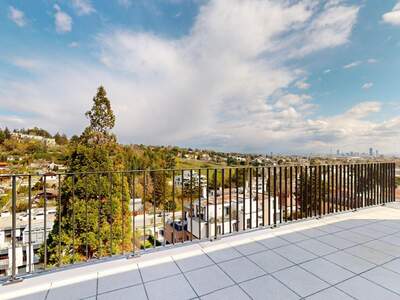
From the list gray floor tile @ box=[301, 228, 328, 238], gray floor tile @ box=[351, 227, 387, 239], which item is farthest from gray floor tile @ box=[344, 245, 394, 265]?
gray floor tile @ box=[351, 227, 387, 239]

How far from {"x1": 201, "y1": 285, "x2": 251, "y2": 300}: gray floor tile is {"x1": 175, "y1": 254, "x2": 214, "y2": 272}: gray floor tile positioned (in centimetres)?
42

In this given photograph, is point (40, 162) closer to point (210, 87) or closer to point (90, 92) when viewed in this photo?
point (90, 92)

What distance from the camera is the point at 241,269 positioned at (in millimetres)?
1972

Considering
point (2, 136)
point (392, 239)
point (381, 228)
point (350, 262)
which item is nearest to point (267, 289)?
point (350, 262)

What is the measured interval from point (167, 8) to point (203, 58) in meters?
1.89

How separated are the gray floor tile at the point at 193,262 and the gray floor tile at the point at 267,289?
47cm

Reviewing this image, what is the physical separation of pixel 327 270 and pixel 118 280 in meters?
1.96

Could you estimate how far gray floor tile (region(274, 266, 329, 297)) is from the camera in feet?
5.42

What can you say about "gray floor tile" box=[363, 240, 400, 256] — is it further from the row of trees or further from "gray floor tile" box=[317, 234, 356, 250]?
the row of trees

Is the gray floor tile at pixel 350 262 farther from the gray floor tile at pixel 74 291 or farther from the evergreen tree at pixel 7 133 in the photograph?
the evergreen tree at pixel 7 133

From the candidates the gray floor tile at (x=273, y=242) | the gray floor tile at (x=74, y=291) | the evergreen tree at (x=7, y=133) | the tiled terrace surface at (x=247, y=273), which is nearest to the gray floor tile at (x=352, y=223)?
the tiled terrace surface at (x=247, y=273)

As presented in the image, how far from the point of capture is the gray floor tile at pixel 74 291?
156 centimetres

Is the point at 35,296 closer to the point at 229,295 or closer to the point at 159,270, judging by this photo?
the point at 159,270

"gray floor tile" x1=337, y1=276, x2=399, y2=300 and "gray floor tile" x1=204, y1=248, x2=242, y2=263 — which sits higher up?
"gray floor tile" x1=337, y1=276, x2=399, y2=300
